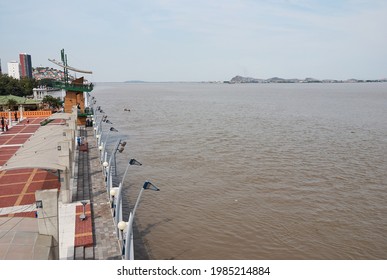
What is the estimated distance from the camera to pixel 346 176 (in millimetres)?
17625

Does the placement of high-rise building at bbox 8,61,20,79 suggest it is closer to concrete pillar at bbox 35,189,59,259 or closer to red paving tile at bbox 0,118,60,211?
red paving tile at bbox 0,118,60,211

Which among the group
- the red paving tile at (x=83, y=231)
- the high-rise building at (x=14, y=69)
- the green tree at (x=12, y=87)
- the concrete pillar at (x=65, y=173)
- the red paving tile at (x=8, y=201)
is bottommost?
the red paving tile at (x=83, y=231)

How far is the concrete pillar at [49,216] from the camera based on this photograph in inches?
280

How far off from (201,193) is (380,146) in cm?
1682

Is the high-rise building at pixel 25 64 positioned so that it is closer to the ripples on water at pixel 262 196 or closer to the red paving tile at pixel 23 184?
the ripples on water at pixel 262 196

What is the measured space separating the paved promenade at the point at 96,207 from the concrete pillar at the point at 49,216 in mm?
1472

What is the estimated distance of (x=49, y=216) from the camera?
7.25 m

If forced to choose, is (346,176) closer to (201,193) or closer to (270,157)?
(270,157)

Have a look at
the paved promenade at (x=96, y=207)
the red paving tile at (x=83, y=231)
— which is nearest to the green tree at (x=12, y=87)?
the paved promenade at (x=96, y=207)

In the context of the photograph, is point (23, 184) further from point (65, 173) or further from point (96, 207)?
point (96, 207)

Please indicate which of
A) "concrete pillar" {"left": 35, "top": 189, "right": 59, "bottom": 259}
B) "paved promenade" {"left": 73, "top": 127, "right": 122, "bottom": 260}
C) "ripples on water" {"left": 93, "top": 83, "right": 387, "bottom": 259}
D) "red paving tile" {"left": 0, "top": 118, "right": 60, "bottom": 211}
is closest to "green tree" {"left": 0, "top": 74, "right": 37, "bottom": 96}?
"ripples on water" {"left": 93, "top": 83, "right": 387, "bottom": 259}

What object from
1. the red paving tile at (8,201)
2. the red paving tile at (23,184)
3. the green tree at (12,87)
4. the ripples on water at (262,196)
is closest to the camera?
the ripples on water at (262,196)

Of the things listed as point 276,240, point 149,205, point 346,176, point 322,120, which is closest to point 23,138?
point 149,205

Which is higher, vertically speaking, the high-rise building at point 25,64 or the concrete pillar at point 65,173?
the high-rise building at point 25,64
